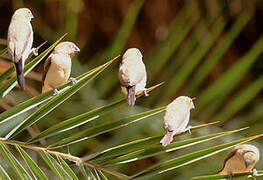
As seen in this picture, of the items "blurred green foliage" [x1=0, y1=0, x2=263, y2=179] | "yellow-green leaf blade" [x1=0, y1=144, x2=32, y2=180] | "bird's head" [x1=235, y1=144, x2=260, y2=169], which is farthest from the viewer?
"blurred green foliage" [x1=0, y1=0, x2=263, y2=179]

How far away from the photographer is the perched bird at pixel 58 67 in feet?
3.94

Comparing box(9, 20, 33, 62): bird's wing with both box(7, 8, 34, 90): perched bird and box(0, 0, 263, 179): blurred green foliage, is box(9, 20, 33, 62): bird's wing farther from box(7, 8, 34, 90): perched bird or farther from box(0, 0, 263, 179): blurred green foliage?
box(0, 0, 263, 179): blurred green foliage

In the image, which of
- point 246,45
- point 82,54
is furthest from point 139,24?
point 246,45

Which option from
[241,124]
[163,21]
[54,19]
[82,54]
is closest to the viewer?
[241,124]

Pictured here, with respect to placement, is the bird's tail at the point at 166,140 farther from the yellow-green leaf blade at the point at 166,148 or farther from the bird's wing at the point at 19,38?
the bird's wing at the point at 19,38

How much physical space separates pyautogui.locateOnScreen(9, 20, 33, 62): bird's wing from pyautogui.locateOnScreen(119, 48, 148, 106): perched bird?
23 centimetres

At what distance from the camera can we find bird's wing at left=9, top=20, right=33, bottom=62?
1.12 m

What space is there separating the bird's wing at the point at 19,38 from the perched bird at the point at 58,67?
0.09 metres

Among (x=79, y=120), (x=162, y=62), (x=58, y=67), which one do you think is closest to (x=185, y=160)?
(x=79, y=120)

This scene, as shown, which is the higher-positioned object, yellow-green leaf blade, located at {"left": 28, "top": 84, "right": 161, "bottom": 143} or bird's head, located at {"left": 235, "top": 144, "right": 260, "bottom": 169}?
yellow-green leaf blade, located at {"left": 28, "top": 84, "right": 161, "bottom": 143}

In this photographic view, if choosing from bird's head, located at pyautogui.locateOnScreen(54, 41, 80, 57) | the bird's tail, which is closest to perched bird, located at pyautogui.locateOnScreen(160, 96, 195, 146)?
the bird's tail

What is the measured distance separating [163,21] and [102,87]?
113 centimetres

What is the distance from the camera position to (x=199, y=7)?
2.96 meters

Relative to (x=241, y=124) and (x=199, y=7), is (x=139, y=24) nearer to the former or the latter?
(x=199, y=7)
